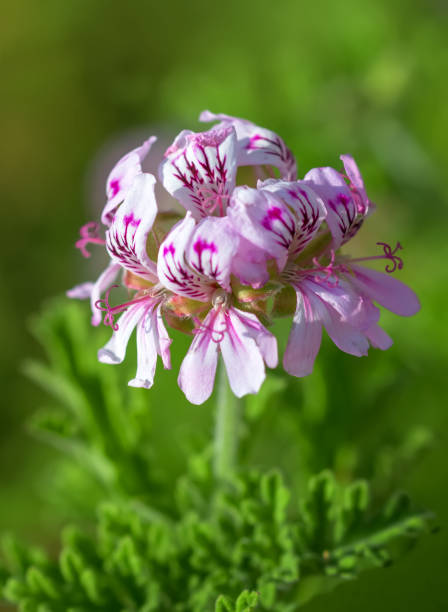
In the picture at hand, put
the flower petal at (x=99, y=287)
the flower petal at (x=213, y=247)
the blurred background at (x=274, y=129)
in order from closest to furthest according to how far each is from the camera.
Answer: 1. the flower petal at (x=213, y=247)
2. the flower petal at (x=99, y=287)
3. the blurred background at (x=274, y=129)

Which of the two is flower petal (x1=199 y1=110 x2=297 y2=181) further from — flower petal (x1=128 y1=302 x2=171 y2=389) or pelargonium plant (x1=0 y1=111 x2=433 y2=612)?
flower petal (x1=128 y1=302 x2=171 y2=389)

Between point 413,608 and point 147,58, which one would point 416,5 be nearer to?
point 147,58

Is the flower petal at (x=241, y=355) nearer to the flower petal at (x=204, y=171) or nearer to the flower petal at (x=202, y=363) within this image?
the flower petal at (x=202, y=363)

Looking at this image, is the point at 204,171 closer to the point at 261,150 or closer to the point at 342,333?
the point at 261,150

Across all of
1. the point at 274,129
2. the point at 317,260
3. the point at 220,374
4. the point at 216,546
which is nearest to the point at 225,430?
the point at 220,374

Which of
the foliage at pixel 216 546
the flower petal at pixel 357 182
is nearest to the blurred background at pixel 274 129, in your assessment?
the foliage at pixel 216 546
